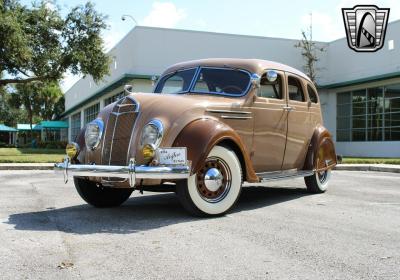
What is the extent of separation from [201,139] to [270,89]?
2092 millimetres

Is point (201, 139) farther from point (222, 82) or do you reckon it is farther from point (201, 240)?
point (222, 82)

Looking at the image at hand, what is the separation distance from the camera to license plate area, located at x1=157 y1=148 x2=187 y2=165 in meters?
5.50

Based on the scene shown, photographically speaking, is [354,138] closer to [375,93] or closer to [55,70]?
[375,93]

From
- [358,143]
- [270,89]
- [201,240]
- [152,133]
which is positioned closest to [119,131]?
[152,133]

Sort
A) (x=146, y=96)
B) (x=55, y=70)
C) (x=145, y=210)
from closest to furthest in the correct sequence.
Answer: (x=146, y=96) < (x=145, y=210) < (x=55, y=70)

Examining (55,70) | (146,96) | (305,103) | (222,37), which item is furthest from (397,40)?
(146,96)

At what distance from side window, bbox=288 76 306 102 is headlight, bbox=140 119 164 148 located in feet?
9.43

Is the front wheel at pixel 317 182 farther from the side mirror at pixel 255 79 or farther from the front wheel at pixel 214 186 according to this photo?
the front wheel at pixel 214 186

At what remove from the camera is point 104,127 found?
20.7ft

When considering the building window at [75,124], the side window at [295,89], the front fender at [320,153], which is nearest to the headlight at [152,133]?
the side window at [295,89]

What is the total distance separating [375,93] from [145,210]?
22.8m

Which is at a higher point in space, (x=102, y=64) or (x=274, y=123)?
(x=102, y=64)

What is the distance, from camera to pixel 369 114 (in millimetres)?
27094

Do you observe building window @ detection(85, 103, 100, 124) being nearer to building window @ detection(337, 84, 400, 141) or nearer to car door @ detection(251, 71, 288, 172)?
building window @ detection(337, 84, 400, 141)
